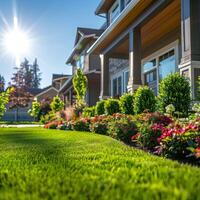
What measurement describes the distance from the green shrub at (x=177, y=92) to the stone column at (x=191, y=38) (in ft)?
1.43

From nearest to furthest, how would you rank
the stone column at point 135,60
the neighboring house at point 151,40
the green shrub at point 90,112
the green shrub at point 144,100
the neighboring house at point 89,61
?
the neighboring house at point 151,40 < the green shrub at point 144,100 < the stone column at point 135,60 < the green shrub at point 90,112 < the neighboring house at point 89,61

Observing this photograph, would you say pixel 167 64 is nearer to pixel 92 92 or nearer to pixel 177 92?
pixel 177 92

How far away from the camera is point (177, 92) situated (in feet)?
29.1

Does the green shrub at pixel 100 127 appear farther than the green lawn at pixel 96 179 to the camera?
Yes

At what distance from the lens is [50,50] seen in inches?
1075

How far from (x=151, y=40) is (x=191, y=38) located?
301 inches

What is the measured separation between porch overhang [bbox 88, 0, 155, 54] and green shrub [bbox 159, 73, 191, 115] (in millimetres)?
3963

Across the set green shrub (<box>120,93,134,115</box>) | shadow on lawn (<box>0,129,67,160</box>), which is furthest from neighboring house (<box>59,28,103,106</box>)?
shadow on lawn (<box>0,129,67,160</box>)

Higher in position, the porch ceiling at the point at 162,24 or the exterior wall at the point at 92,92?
the porch ceiling at the point at 162,24

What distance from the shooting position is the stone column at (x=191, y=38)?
30.0 feet

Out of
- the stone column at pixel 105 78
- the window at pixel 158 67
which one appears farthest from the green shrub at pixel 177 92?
the stone column at pixel 105 78

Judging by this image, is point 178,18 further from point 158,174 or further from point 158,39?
point 158,174

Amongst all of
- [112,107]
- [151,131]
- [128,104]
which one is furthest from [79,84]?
[151,131]

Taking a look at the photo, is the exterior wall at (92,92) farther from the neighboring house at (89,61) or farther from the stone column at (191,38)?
the stone column at (191,38)
